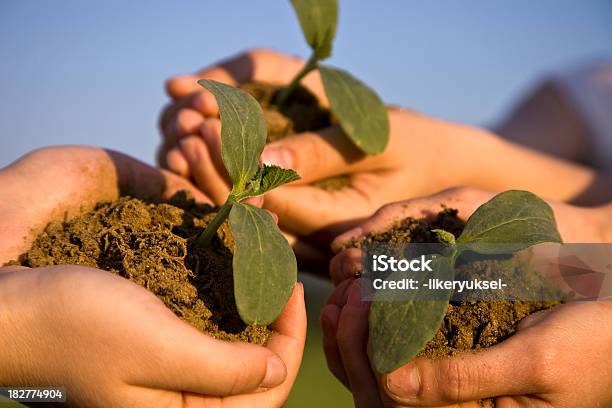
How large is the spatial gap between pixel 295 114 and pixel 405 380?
1.32 metres

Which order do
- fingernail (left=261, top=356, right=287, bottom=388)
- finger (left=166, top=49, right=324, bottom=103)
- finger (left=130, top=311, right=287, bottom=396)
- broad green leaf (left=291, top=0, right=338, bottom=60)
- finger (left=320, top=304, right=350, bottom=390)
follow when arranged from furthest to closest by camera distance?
finger (left=166, top=49, right=324, bottom=103), broad green leaf (left=291, top=0, right=338, bottom=60), finger (left=320, top=304, right=350, bottom=390), fingernail (left=261, top=356, right=287, bottom=388), finger (left=130, top=311, right=287, bottom=396)

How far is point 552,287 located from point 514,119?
132 inches

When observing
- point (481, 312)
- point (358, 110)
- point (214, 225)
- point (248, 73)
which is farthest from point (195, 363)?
point (248, 73)

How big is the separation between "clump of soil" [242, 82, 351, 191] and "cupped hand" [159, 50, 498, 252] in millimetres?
67

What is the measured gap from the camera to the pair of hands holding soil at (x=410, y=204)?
1301 millimetres

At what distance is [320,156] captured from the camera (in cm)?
217

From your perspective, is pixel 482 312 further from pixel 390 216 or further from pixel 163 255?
pixel 163 255

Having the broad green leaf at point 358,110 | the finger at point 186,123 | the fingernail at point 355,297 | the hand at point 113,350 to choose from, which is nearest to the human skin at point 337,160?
the finger at point 186,123

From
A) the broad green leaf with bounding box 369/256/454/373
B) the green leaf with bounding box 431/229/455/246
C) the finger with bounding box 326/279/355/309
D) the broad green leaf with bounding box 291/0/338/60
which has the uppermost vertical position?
the broad green leaf with bounding box 291/0/338/60

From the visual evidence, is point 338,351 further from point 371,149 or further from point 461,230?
point 371,149

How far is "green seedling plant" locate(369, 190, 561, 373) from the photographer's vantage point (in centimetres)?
122

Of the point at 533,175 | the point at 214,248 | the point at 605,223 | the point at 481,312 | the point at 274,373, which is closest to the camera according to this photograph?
the point at 274,373

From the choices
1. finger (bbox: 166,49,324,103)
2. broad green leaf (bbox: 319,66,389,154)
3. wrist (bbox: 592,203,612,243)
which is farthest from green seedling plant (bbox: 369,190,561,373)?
finger (bbox: 166,49,324,103)

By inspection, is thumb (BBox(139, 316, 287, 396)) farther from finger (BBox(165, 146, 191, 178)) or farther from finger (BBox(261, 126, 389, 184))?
finger (BBox(165, 146, 191, 178))
